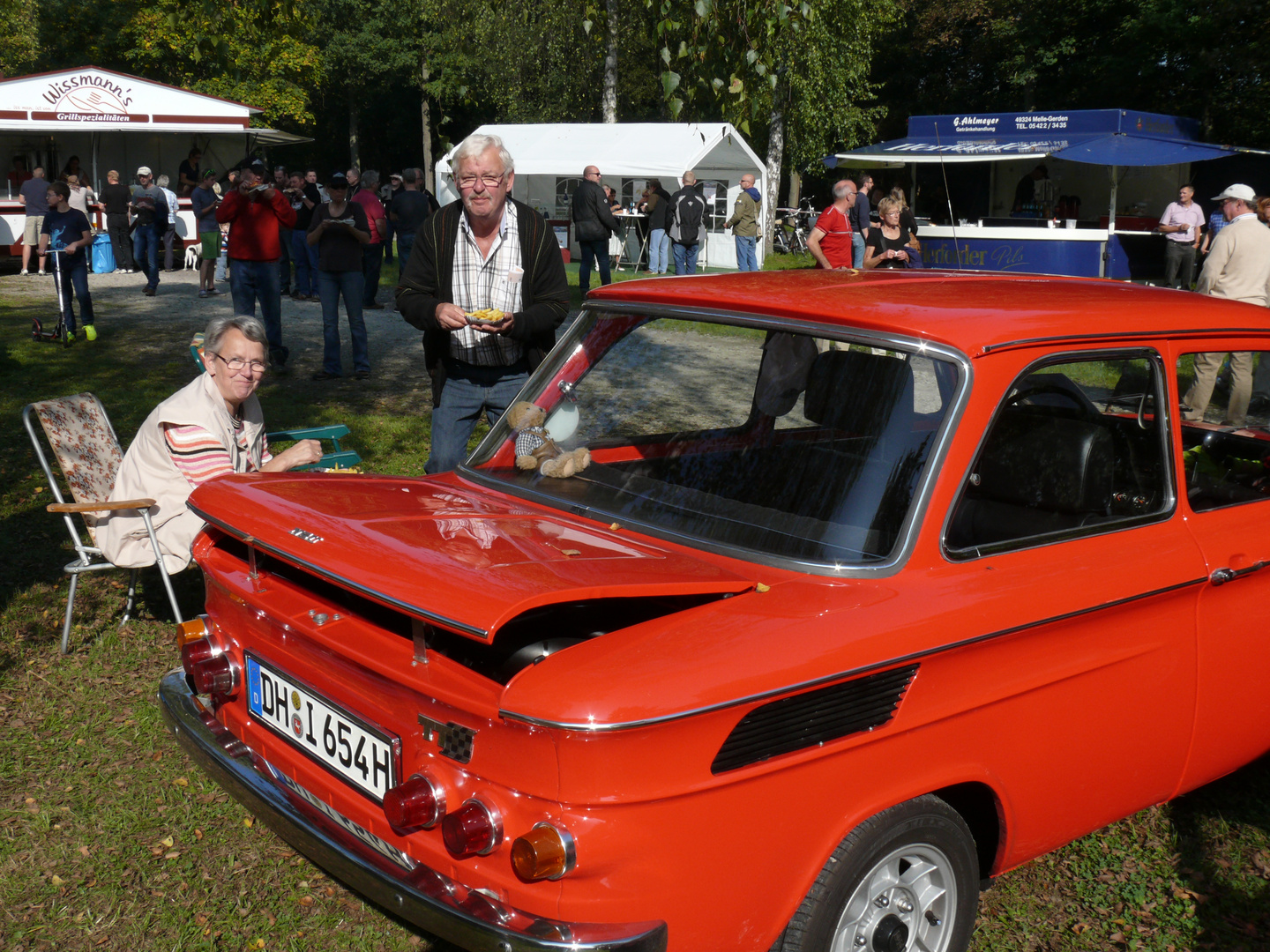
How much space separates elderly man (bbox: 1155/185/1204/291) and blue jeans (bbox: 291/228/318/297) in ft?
46.6

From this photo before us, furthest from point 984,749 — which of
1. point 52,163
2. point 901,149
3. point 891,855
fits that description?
point 52,163

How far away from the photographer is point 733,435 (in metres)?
3.27

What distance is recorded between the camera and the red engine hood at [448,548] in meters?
2.16

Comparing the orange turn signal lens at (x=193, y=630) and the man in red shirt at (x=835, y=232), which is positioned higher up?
the man in red shirt at (x=835, y=232)

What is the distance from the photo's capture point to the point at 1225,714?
3.20 m

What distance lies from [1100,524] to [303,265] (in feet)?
51.7

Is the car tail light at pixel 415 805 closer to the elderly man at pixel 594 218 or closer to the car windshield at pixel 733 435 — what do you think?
the car windshield at pixel 733 435

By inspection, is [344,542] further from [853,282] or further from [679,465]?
[853,282]

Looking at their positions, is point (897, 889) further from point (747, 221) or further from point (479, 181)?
point (747, 221)

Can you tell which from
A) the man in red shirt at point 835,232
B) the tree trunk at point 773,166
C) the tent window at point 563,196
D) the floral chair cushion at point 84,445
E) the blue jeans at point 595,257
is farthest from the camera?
the tree trunk at point 773,166

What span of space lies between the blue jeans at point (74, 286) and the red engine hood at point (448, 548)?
11.3 m

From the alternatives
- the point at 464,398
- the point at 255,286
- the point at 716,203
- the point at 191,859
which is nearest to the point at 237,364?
the point at 464,398

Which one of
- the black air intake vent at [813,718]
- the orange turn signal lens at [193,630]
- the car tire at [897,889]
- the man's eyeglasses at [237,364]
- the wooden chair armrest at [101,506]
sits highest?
the man's eyeglasses at [237,364]

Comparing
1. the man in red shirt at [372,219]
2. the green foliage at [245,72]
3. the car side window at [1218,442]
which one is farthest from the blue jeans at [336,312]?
the green foliage at [245,72]
